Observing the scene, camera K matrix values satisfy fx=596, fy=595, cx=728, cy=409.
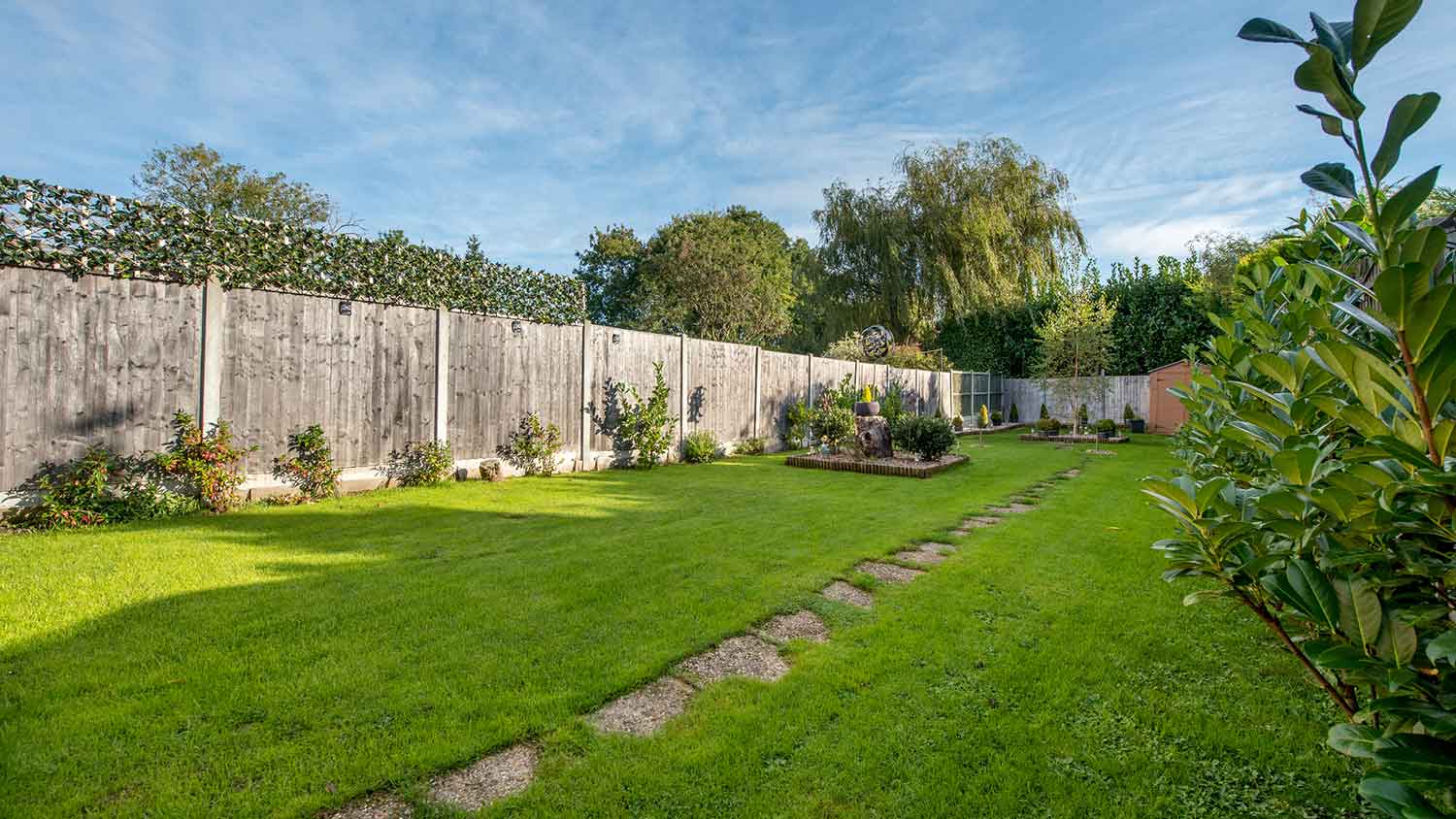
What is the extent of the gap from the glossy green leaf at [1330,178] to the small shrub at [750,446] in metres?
10.1

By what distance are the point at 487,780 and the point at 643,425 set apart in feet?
23.7

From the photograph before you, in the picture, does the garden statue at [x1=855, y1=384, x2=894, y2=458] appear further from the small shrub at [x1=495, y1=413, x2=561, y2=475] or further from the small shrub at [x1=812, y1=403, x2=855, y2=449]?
the small shrub at [x1=495, y1=413, x2=561, y2=475]

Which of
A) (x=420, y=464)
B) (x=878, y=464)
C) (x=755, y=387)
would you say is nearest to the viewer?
(x=420, y=464)

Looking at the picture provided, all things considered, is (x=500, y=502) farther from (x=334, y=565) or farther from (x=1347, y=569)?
(x=1347, y=569)

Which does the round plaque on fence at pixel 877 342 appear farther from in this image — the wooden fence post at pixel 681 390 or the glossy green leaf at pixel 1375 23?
the glossy green leaf at pixel 1375 23

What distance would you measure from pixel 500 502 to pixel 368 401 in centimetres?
190

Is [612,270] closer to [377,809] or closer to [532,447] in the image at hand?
[532,447]

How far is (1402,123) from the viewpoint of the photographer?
764 mm

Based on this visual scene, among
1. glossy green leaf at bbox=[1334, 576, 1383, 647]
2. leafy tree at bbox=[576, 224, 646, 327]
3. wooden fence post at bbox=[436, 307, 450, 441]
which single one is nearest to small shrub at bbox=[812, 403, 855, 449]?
wooden fence post at bbox=[436, 307, 450, 441]

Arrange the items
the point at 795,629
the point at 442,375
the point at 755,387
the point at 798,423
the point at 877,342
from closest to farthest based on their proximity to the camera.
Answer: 1. the point at 795,629
2. the point at 442,375
3. the point at 755,387
4. the point at 798,423
5. the point at 877,342

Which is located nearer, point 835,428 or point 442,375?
point 442,375

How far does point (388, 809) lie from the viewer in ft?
5.64

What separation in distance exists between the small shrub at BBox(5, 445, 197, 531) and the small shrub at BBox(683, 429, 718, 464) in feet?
20.2

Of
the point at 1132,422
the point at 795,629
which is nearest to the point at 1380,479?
the point at 795,629
